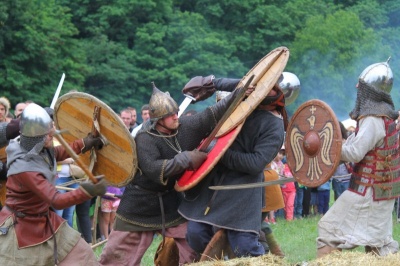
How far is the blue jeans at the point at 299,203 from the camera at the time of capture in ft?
46.4

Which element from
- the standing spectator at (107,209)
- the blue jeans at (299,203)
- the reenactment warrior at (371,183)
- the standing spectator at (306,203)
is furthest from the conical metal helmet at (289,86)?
the standing spectator at (306,203)

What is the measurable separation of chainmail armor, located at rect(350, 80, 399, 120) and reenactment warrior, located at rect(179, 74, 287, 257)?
26.8 inches

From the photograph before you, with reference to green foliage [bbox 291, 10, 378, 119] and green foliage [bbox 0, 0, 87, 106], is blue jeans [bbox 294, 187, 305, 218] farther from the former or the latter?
green foliage [bbox 291, 10, 378, 119]

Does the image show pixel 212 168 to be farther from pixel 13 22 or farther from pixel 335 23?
pixel 335 23

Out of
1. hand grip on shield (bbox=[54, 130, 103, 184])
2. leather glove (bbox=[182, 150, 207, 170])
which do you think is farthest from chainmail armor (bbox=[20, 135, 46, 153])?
leather glove (bbox=[182, 150, 207, 170])

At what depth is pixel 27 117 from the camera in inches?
253

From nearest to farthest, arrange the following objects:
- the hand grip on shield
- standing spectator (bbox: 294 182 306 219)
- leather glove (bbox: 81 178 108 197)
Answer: the hand grip on shield → leather glove (bbox: 81 178 108 197) → standing spectator (bbox: 294 182 306 219)

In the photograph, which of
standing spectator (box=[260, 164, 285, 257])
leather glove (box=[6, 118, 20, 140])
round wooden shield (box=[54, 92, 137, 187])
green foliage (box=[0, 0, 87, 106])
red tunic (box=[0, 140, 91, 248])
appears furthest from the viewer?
green foliage (box=[0, 0, 87, 106])

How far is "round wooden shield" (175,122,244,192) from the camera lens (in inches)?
263

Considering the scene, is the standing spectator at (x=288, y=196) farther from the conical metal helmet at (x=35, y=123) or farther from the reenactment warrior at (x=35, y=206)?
the conical metal helmet at (x=35, y=123)

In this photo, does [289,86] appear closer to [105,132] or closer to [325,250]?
[325,250]

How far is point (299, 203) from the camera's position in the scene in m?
14.1

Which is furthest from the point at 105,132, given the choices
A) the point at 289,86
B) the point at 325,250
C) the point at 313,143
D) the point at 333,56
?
the point at 333,56

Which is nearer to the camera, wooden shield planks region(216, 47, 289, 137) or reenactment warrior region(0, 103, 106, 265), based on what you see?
reenactment warrior region(0, 103, 106, 265)
